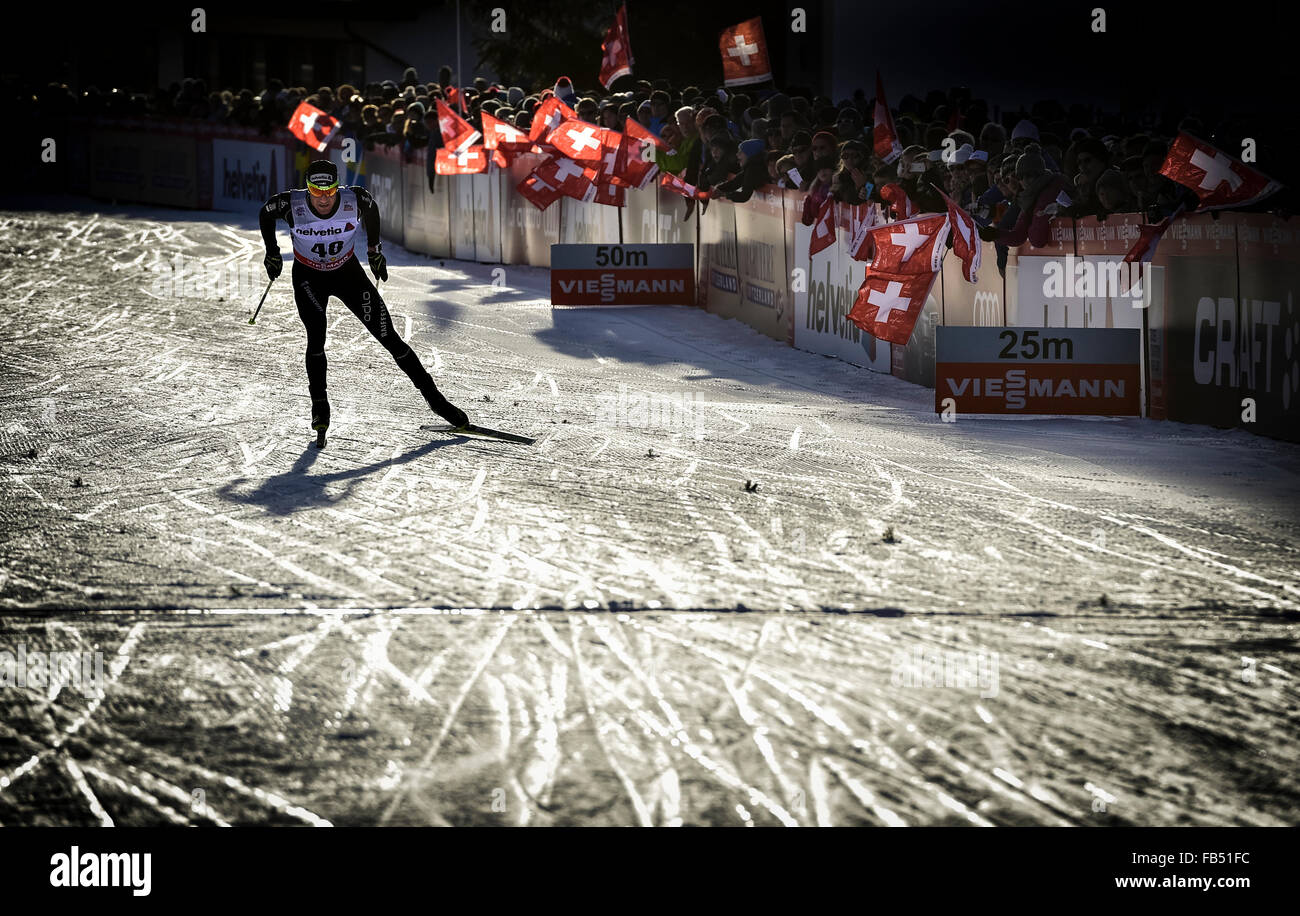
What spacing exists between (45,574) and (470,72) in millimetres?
38098

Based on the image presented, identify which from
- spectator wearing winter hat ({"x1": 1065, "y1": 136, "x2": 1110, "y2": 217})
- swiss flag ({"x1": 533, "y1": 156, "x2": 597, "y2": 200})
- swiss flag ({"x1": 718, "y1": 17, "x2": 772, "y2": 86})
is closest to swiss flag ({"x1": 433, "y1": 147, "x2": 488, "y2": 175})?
swiss flag ({"x1": 533, "y1": 156, "x2": 597, "y2": 200})

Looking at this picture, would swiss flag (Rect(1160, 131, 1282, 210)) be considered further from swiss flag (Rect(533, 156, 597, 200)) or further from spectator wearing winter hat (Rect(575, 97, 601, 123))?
spectator wearing winter hat (Rect(575, 97, 601, 123))

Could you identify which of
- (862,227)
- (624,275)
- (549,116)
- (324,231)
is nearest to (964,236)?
(862,227)

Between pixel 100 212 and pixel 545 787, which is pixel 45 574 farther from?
pixel 100 212

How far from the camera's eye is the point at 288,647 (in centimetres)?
657

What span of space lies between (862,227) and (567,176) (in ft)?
19.2

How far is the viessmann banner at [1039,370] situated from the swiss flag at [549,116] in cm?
822

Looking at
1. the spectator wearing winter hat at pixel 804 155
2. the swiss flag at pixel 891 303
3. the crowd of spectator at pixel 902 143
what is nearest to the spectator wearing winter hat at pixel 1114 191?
the crowd of spectator at pixel 902 143

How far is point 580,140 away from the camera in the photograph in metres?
18.2

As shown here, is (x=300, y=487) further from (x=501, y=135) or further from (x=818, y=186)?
(x=501, y=135)

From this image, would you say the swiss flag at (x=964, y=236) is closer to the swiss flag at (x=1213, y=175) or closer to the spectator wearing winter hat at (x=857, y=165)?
the spectator wearing winter hat at (x=857, y=165)

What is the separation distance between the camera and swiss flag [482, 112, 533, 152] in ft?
66.5

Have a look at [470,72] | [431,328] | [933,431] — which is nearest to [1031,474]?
[933,431]

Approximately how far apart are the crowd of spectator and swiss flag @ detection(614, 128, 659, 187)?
26 centimetres
